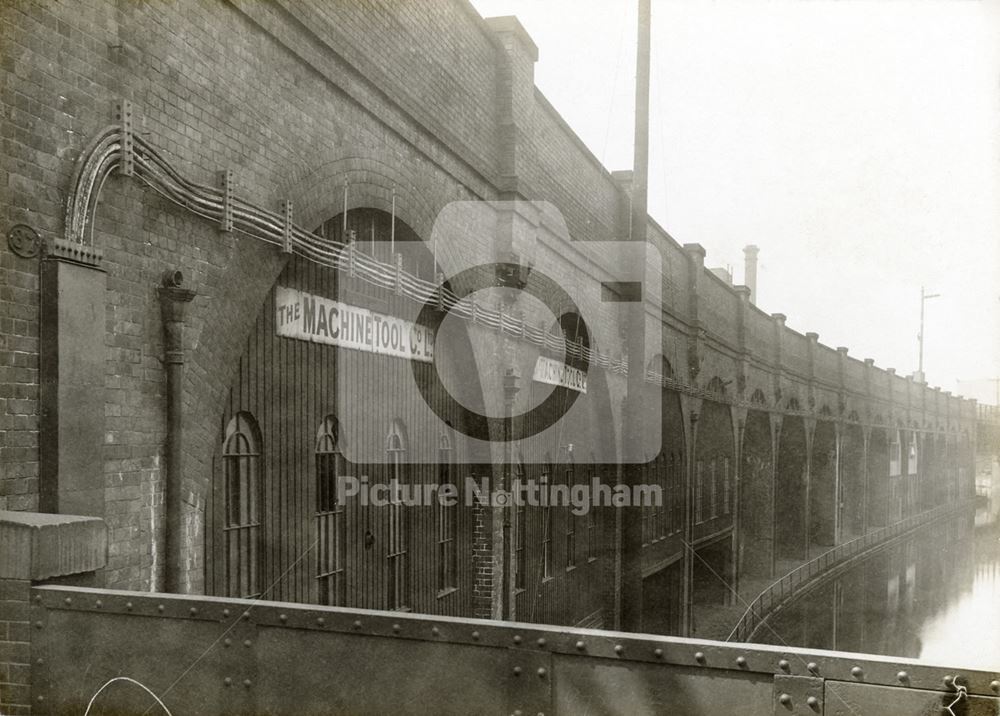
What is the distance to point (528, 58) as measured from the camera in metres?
12.1

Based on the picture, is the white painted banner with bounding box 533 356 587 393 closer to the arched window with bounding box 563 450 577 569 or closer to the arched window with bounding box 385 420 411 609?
the arched window with bounding box 563 450 577 569

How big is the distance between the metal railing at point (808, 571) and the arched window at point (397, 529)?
10521 millimetres

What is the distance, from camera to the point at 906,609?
32562 mm

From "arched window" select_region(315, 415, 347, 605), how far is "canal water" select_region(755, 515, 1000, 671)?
1619cm

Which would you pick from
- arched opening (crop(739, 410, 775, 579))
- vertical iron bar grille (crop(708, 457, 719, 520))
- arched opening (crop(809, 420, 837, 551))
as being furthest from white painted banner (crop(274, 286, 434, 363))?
arched opening (crop(809, 420, 837, 551))

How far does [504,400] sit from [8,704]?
7.98m

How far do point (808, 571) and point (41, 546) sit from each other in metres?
26.9

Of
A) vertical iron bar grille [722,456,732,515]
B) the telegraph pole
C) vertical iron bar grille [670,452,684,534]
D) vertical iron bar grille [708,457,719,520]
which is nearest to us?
the telegraph pole

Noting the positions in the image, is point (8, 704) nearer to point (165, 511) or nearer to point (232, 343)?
point (165, 511)

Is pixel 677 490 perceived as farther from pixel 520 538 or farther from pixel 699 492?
pixel 520 538

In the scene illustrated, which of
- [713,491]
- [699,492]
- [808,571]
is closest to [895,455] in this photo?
[808,571]

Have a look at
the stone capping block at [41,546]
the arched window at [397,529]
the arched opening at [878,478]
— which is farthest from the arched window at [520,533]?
the arched opening at [878,478]

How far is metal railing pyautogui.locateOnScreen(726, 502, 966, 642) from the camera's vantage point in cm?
2105

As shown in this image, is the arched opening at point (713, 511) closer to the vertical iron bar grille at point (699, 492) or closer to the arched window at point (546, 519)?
the vertical iron bar grille at point (699, 492)
